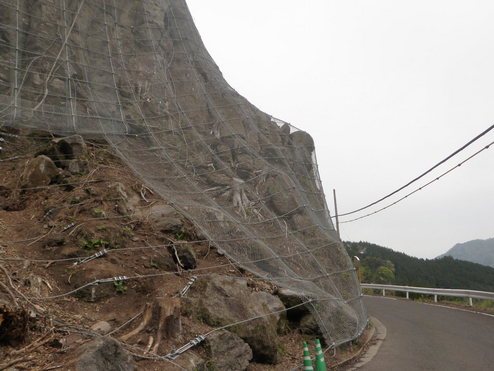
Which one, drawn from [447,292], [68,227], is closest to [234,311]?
[68,227]

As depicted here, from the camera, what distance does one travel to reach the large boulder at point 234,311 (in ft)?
16.5

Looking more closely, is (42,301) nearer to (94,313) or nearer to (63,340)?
(94,313)

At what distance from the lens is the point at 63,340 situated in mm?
3561

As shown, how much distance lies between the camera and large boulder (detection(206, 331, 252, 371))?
4431mm

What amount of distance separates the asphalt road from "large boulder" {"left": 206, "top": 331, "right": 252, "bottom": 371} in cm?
252

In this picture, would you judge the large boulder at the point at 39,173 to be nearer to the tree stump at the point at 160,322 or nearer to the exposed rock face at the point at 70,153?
the exposed rock face at the point at 70,153

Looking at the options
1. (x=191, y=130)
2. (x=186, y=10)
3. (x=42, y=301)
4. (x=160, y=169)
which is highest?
(x=186, y=10)

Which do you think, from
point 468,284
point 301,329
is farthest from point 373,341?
point 468,284

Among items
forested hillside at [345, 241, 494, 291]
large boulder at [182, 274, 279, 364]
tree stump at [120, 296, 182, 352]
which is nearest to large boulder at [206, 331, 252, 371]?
large boulder at [182, 274, 279, 364]

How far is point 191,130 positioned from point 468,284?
135 feet

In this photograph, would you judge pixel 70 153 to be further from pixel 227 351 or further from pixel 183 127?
pixel 227 351

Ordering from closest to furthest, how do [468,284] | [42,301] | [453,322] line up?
[42,301], [453,322], [468,284]

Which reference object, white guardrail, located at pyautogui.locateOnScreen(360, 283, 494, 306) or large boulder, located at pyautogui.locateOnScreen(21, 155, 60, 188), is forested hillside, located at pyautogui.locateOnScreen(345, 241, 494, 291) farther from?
large boulder, located at pyautogui.locateOnScreen(21, 155, 60, 188)

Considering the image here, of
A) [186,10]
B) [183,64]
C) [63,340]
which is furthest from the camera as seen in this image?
[186,10]
